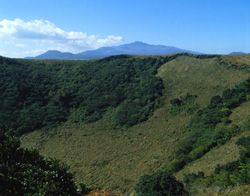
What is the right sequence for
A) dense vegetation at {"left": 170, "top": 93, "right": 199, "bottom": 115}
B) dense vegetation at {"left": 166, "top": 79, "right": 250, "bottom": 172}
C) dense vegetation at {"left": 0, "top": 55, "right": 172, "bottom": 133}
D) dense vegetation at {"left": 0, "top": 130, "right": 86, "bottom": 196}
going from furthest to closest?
dense vegetation at {"left": 0, "top": 55, "right": 172, "bottom": 133} → dense vegetation at {"left": 170, "top": 93, "right": 199, "bottom": 115} → dense vegetation at {"left": 166, "top": 79, "right": 250, "bottom": 172} → dense vegetation at {"left": 0, "top": 130, "right": 86, "bottom": 196}

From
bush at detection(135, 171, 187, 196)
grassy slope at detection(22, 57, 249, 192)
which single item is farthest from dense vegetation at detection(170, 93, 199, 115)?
bush at detection(135, 171, 187, 196)

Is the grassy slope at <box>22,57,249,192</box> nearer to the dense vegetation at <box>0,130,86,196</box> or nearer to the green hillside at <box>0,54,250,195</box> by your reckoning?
the green hillside at <box>0,54,250,195</box>

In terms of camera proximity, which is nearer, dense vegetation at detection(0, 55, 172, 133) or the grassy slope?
the grassy slope

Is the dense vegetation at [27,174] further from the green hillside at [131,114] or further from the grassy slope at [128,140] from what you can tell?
the grassy slope at [128,140]

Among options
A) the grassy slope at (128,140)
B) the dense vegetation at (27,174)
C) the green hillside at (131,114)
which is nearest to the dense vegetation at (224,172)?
the green hillside at (131,114)

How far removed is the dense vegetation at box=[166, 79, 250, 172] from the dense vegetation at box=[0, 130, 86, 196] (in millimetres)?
17232

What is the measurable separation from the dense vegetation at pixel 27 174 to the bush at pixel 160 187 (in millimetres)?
4130

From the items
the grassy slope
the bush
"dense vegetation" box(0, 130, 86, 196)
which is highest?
"dense vegetation" box(0, 130, 86, 196)

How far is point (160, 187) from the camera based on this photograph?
19938mm

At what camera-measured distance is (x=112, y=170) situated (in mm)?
38688

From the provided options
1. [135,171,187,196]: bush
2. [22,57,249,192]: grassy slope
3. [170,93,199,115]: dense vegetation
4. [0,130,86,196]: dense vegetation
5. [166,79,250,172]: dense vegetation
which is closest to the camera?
[0,130,86,196]: dense vegetation

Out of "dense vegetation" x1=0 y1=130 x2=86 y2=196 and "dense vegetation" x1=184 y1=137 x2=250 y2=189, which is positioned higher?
"dense vegetation" x1=0 y1=130 x2=86 y2=196

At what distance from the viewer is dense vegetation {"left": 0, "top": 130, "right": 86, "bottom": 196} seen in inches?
592

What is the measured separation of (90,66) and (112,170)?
4302 cm
